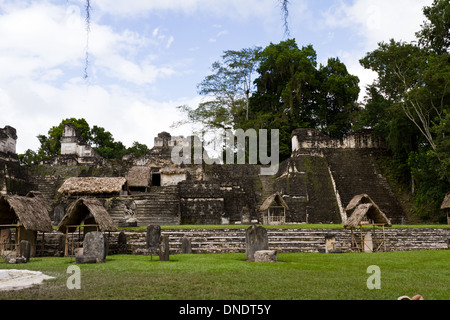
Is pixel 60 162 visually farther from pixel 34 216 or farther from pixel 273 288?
pixel 273 288

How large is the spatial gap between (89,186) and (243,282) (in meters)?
16.5

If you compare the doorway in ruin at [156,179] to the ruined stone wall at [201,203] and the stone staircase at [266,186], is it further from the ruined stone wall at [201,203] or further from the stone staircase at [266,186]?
the ruined stone wall at [201,203]

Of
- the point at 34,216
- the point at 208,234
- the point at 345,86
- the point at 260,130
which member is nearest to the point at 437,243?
the point at 208,234

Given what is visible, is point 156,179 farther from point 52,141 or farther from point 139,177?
point 52,141

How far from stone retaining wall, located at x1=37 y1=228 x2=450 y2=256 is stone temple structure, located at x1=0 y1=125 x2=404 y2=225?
4.65 meters

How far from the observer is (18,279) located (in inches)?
224

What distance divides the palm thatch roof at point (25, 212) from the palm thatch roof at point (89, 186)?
28.3 feet

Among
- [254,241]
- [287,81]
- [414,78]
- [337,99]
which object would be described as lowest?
[254,241]

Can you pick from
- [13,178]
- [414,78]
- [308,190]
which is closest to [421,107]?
[414,78]

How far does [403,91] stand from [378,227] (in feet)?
32.8

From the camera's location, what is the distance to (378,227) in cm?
1473

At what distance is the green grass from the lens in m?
4.91

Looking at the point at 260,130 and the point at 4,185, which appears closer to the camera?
the point at 4,185

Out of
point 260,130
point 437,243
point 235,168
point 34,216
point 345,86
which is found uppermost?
point 345,86
